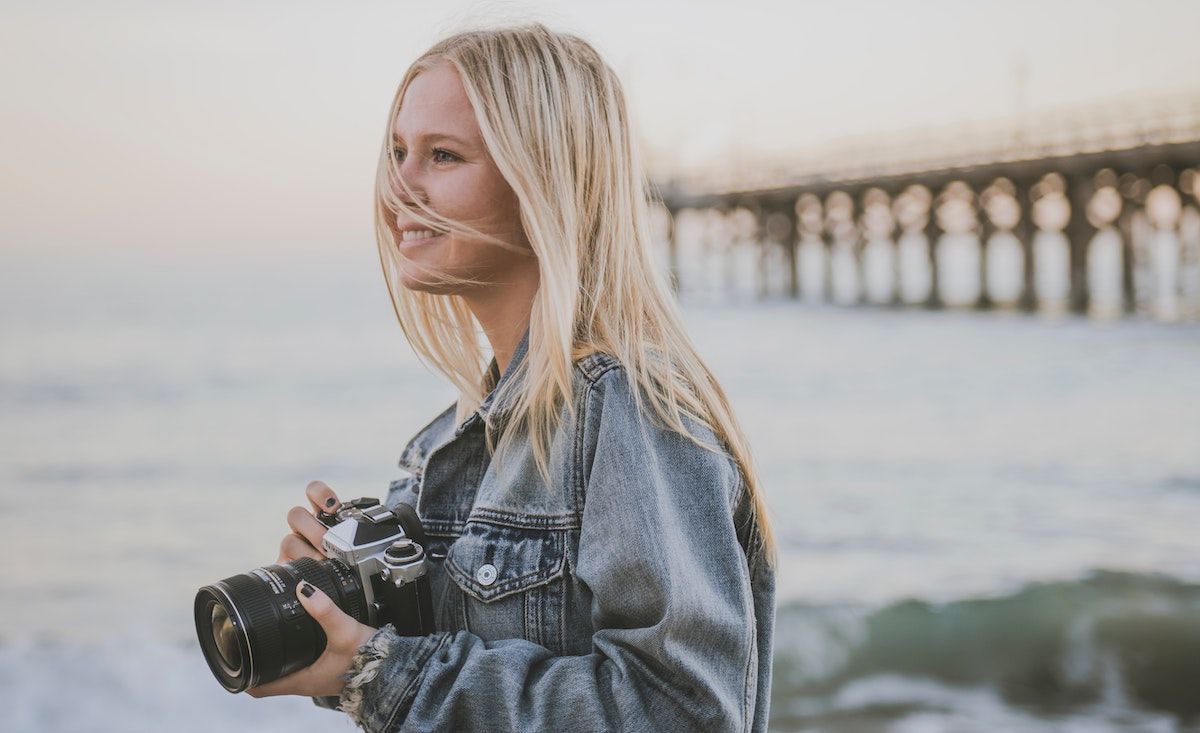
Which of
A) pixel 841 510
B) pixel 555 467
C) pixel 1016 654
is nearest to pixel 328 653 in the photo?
pixel 555 467

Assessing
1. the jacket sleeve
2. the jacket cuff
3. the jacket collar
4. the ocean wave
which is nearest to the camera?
the jacket sleeve

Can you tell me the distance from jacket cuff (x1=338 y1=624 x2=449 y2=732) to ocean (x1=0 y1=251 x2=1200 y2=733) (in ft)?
13.0

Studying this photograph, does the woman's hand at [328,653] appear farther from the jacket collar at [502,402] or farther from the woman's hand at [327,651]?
the jacket collar at [502,402]

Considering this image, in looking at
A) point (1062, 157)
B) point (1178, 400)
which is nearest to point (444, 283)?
point (1178, 400)

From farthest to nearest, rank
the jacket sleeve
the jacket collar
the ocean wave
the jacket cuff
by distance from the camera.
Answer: the ocean wave, the jacket collar, the jacket cuff, the jacket sleeve

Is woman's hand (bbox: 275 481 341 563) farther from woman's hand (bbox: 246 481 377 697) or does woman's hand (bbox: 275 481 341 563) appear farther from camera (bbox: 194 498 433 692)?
woman's hand (bbox: 246 481 377 697)

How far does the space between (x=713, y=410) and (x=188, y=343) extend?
1071 inches

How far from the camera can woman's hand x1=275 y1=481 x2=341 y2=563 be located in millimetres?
1474

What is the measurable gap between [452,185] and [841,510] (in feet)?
26.9

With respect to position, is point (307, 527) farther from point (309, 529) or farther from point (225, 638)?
point (225, 638)

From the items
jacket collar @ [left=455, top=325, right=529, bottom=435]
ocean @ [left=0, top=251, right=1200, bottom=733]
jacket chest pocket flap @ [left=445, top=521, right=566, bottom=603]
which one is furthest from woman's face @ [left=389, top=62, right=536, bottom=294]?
ocean @ [left=0, top=251, right=1200, bottom=733]

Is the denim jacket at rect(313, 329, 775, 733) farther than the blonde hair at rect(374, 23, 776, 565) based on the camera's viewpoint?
No

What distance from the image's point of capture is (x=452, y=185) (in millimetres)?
1427

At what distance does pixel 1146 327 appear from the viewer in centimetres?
2070
